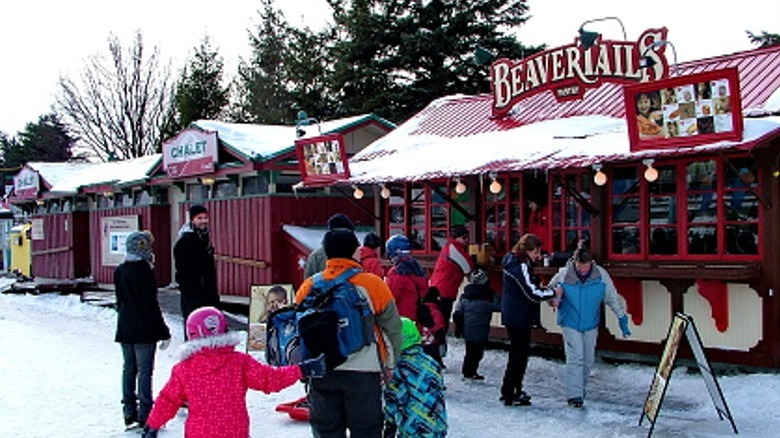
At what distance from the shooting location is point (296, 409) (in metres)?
7.91

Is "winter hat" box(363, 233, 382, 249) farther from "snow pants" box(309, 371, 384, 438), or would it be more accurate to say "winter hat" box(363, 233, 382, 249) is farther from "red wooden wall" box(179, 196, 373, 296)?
"red wooden wall" box(179, 196, 373, 296)

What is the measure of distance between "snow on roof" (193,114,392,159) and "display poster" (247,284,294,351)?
20.4 feet

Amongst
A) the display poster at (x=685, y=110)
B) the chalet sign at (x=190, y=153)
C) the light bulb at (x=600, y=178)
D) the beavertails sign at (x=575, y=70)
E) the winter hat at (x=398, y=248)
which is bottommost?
the winter hat at (x=398, y=248)

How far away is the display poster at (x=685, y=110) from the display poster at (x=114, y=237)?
48.8ft

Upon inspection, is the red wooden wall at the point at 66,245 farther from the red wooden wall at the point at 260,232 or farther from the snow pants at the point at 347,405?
the snow pants at the point at 347,405

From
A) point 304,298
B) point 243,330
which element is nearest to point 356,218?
point 243,330

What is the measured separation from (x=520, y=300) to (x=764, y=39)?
910 inches

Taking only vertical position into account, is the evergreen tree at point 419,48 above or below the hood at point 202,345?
above

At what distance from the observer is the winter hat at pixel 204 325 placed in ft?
16.4

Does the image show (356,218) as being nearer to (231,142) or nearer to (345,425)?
(231,142)

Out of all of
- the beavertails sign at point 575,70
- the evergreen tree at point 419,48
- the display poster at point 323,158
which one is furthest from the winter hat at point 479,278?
the evergreen tree at point 419,48

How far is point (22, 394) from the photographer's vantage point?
371 inches

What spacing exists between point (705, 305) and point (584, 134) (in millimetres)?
2637

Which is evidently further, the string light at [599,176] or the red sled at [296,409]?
the string light at [599,176]
